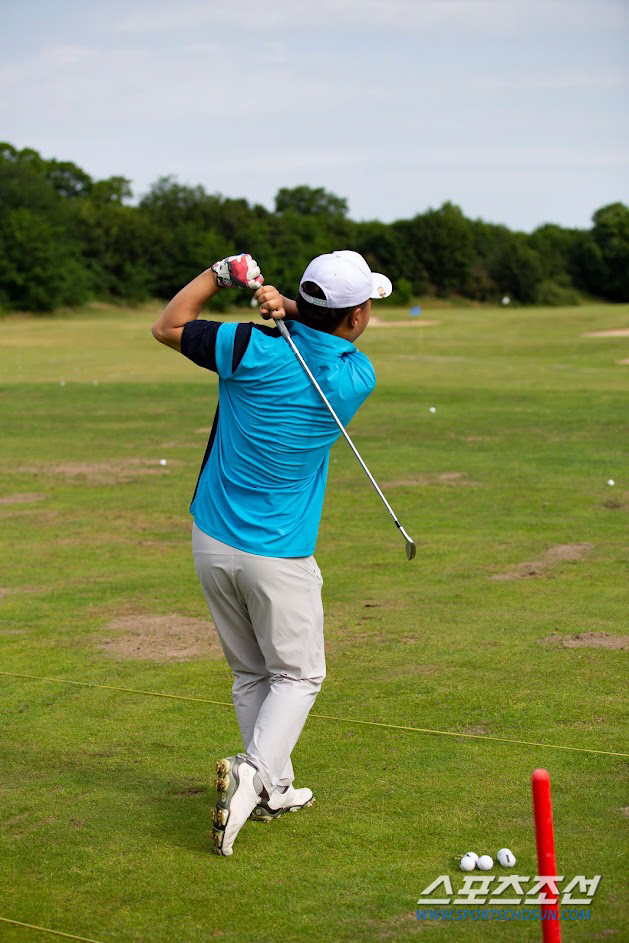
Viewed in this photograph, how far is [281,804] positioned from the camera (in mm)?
5109

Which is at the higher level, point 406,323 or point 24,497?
point 406,323

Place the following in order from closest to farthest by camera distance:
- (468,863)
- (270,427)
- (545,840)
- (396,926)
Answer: (545,840) < (396,926) < (468,863) < (270,427)

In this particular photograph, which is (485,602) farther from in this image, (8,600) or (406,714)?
(8,600)

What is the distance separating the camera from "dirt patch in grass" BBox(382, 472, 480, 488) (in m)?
14.1

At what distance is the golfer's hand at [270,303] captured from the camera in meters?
4.75

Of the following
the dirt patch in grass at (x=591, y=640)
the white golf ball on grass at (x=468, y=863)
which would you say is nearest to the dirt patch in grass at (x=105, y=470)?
the dirt patch in grass at (x=591, y=640)

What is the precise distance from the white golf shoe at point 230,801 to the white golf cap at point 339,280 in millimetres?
1778

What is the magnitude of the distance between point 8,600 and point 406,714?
3790mm

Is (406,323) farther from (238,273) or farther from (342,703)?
(238,273)

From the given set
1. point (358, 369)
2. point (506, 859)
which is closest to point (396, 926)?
point (506, 859)

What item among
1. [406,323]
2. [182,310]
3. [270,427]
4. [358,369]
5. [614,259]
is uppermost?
[614,259]

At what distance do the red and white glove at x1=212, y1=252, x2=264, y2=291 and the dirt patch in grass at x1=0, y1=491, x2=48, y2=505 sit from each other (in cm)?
891

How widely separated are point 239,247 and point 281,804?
81.4 metres

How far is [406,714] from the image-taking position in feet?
21.1
